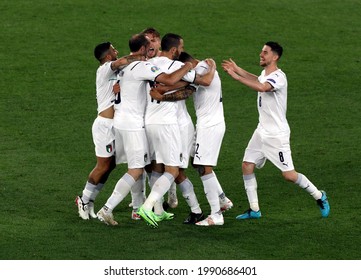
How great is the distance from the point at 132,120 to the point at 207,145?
3.72 ft

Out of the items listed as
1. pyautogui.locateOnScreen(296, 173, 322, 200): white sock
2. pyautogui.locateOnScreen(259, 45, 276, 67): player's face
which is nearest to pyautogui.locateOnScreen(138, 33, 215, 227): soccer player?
pyautogui.locateOnScreen(259, 45, 276, 67): player's face

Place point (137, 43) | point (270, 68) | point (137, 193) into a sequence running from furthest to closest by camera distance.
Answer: point (137, 193) → point (270, 68) → point (137, 43)

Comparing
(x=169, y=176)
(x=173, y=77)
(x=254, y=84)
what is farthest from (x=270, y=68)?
(x=169, y=176)

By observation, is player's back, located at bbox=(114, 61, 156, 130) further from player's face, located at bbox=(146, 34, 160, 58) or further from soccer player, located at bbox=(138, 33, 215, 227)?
player's face, located at bbox=(146, 34, 160, 58)

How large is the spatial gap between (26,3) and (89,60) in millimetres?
3999

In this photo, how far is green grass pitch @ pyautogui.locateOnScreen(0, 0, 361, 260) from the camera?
15.0 m

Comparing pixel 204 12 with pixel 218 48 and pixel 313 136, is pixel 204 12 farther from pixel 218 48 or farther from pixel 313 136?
pixel 313 136

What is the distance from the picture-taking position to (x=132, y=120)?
15.6 m

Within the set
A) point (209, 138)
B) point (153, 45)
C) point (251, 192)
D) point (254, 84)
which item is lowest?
point (251, 192)

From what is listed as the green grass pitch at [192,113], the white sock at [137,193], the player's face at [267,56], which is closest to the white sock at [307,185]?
the green grass pitch at [192,113]

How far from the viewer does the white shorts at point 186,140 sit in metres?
16.0

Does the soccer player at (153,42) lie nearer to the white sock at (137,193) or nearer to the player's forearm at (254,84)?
the player's forearm at (254,84)

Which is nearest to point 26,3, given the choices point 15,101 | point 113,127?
point 15,101

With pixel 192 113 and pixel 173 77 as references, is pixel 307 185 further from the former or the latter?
pixel 192 113
